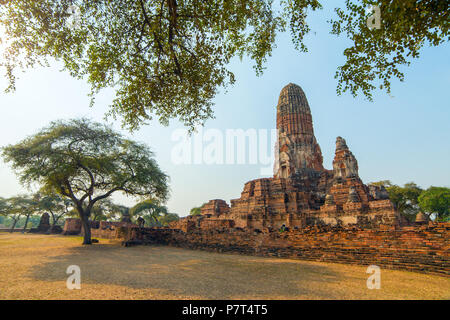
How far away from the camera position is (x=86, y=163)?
41.1ft

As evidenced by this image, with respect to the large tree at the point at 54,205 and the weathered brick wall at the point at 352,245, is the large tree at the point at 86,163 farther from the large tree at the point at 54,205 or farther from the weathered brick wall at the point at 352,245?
the large tree at the point at 54,205

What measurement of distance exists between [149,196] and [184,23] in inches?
434

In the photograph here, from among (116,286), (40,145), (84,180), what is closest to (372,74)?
(116,286)

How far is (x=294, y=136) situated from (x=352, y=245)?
23.3m

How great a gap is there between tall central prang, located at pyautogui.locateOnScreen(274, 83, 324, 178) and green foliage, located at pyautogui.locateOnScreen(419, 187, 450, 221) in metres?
14.0

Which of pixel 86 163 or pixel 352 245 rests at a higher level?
pixel 86 163

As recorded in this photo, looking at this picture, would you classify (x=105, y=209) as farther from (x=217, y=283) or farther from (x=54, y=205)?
(x=217, y=283)

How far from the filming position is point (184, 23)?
845 centimetres

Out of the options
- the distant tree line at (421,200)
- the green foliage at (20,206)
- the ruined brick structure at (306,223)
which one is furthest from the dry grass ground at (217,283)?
the green foliage at (20,206)

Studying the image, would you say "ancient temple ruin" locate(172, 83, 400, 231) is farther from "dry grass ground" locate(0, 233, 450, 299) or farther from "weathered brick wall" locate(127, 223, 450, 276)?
"dry grass ground" locate(0, 233, 450, 299)

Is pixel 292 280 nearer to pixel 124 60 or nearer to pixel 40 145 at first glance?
pixel 124 60

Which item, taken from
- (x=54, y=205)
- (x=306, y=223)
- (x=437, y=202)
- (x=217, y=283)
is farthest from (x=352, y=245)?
(x=54, y=205)

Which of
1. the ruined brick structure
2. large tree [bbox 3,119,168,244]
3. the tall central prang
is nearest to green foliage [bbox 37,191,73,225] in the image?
the ruined brick structure

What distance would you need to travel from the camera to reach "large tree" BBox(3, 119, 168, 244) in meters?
12.1
